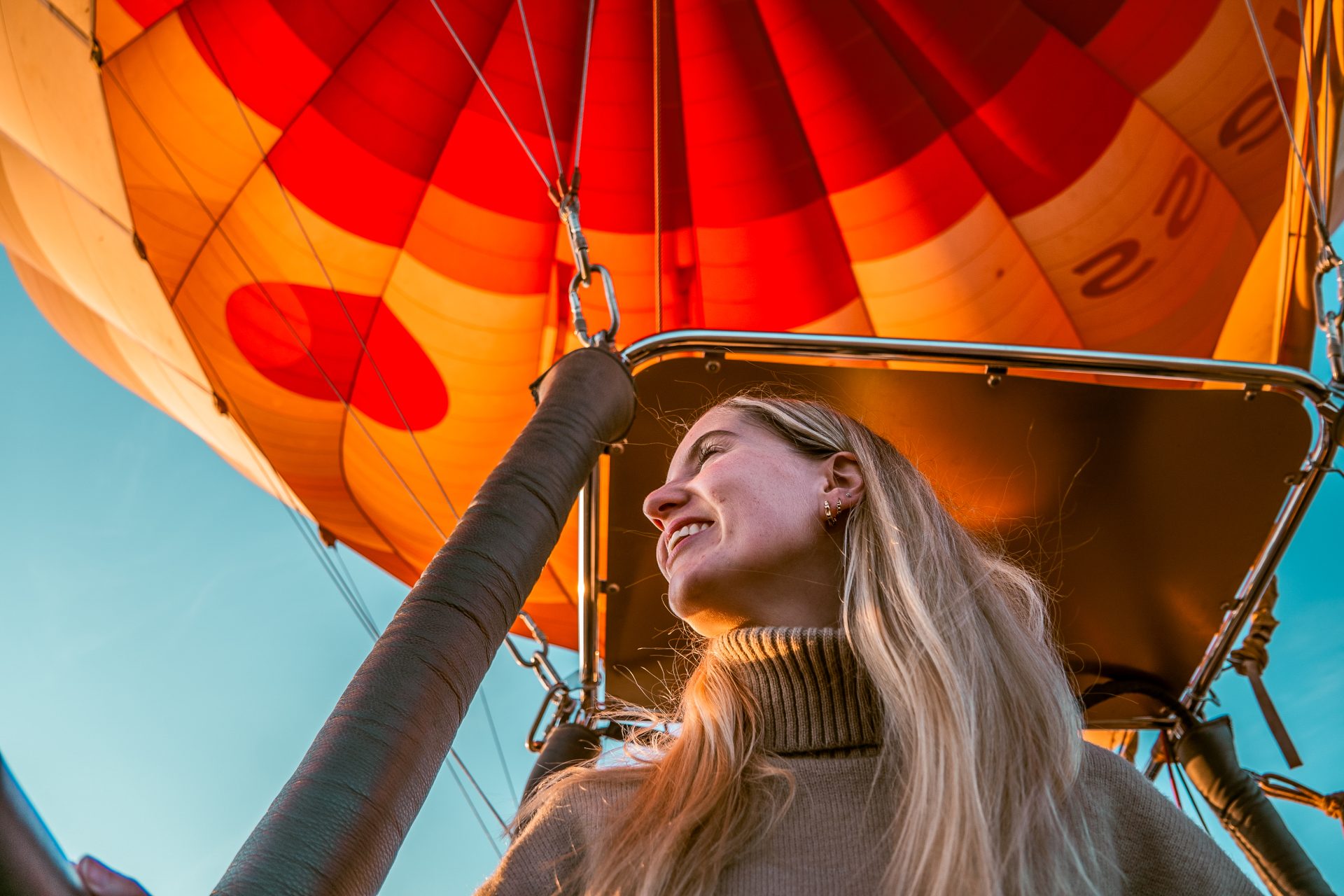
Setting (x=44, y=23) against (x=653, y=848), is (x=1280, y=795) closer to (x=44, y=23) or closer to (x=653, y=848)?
(x=653, y=848)

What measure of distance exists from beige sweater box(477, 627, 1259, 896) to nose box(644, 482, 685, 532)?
0.23 metres

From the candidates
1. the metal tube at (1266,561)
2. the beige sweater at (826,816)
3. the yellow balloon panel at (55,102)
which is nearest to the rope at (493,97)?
the yellow balloon panel at (55,102)

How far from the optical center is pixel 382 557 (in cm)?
659

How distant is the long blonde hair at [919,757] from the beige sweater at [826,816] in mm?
24

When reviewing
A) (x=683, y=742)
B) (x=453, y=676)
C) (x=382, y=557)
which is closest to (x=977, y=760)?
(x=683, y=742)

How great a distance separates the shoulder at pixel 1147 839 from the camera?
4.36 feet

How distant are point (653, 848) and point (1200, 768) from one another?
2.64 m

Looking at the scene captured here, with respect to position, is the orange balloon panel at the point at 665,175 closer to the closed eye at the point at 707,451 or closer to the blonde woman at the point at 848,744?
the closed eye at the point at 707,451

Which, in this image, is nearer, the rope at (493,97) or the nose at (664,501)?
A: the nose at (664,501)

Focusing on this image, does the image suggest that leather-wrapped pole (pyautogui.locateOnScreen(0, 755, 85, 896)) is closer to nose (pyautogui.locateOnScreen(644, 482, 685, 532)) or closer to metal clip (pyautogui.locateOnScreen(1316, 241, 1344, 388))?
nose (pyautogui.locateOnScreen(644, 482, 685, 532))

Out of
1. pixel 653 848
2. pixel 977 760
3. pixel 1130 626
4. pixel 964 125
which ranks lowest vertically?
pixel 653 848

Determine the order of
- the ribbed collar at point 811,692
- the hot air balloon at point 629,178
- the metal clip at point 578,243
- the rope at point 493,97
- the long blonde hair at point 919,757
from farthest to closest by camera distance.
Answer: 1. the hot air balloon at point 629,178
2. the rope at point 493,97
3. the metal clip at point 578,243
4. the ribbed collar at point 811,692
5. the long blonde hair at point 919,757

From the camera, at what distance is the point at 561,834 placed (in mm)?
1403

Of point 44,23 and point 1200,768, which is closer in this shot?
point 1200,768
